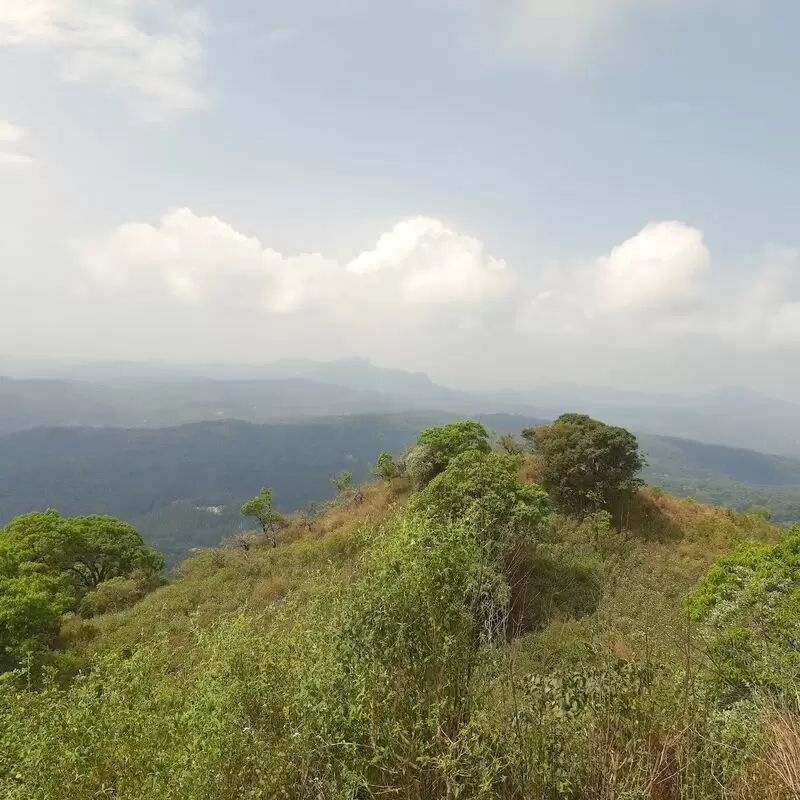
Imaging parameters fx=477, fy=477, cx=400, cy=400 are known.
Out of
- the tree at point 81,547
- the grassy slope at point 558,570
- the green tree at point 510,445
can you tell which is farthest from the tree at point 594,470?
the tree at point 81,547

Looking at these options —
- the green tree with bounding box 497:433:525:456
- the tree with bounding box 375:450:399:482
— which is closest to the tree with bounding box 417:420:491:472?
the green tree with bounding box 497:433:525:456

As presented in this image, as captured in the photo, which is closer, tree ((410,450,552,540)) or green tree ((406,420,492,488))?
tree ((410,450,552,540))

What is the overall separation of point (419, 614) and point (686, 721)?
337 centimetres

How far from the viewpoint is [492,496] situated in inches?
706

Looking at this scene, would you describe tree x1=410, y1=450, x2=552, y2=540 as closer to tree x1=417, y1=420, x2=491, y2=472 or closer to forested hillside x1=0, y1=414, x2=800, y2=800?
tree x1=417, y1=420, x2=491, y2=472

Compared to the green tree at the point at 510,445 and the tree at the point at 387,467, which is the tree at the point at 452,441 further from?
the tree at the point at 387,467

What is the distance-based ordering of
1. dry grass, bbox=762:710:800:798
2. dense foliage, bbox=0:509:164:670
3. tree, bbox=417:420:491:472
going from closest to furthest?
dry grass, bbox=762:710:800:798, dense foliage, bbox=0:509:164:670, tree, bbox=417:420:491:472

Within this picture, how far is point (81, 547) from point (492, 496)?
2571 centimetres

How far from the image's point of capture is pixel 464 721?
6.41 metres

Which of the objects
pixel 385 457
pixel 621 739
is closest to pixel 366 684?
pixel 621 739

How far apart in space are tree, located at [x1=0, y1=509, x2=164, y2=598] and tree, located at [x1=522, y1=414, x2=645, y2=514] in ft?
83.3

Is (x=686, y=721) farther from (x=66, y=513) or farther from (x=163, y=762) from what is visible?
(x=66, y=513)

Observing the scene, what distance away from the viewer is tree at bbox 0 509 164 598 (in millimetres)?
26797

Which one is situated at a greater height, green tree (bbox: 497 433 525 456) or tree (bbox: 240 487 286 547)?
green tree (bbox: 497 433 525 456)
